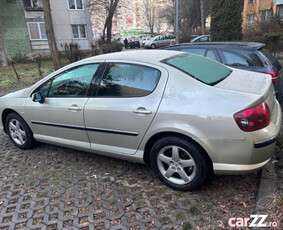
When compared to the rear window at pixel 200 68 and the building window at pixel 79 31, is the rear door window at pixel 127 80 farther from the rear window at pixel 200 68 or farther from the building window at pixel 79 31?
the building window at pixel 79 31

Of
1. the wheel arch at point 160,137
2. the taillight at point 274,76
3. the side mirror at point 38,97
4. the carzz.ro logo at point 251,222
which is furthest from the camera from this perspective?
the taillight at point 274,76

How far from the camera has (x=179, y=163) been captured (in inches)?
107

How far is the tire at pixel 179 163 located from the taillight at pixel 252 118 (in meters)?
0.51

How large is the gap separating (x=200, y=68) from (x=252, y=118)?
0.98m

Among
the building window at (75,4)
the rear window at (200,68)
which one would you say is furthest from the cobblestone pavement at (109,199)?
the building window at (75,4)

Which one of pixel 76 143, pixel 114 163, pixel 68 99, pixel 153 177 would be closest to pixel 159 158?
pixel 153 177

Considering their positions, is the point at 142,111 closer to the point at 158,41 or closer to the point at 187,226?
the point at 187,226

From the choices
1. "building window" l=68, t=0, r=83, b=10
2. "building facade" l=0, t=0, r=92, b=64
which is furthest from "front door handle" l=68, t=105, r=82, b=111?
"building window" l=68, t=0, r=83, b=10

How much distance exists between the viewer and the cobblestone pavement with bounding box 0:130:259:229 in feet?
8.11

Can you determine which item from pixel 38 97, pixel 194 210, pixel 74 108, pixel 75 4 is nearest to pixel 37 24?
pixel 75 4

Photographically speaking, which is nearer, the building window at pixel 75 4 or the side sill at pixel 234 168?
the side sill at pixel 234 168

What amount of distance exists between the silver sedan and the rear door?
12mm

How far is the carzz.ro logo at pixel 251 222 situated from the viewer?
221 cm

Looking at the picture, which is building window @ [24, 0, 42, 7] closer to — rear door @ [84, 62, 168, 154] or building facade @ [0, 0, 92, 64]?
building facade @ [0, 0, 92, 64]
